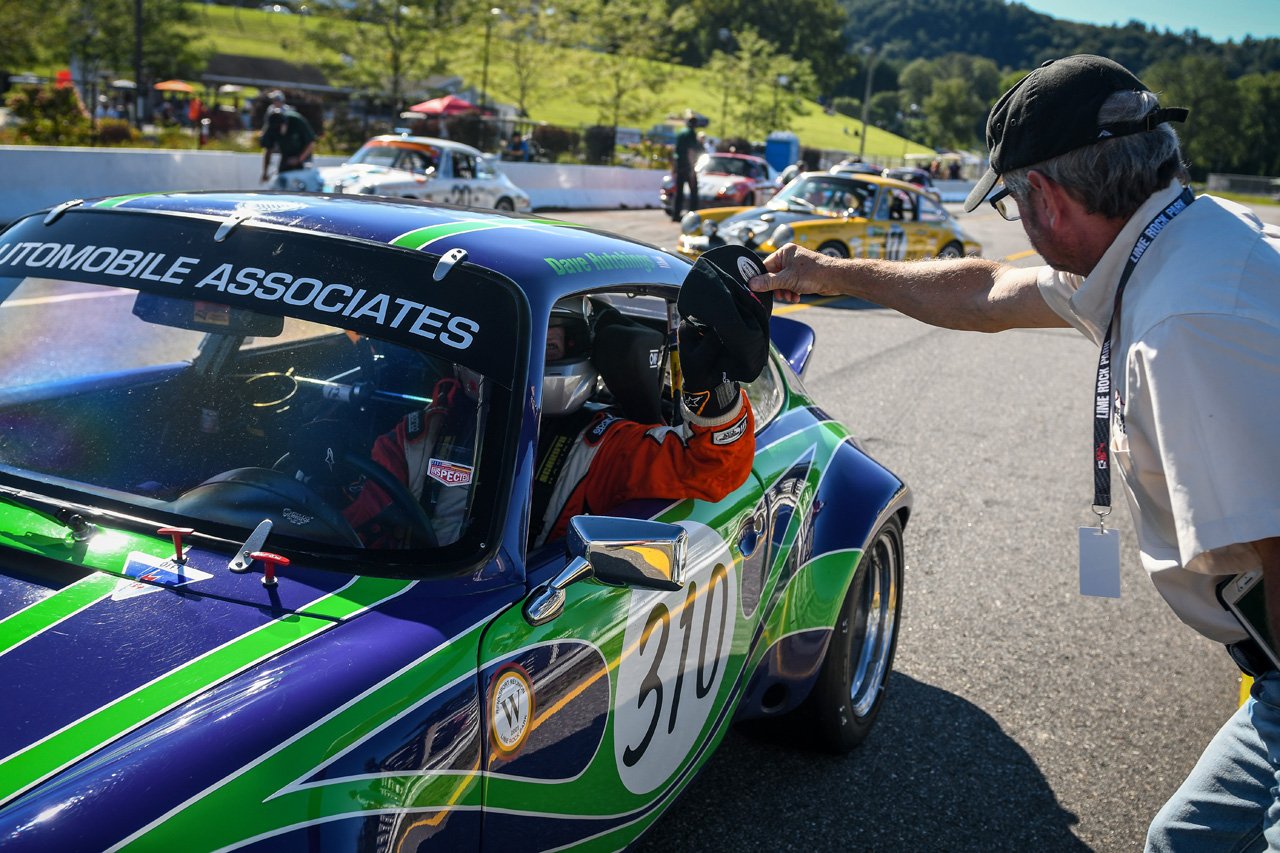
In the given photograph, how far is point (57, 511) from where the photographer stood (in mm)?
2125

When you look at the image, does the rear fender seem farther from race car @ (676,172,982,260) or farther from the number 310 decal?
race car @ (676,172,982,260)

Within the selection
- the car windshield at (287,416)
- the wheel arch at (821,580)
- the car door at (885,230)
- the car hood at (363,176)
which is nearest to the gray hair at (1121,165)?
the car windshield at (287,416)

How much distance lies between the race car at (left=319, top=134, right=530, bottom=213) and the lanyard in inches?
574

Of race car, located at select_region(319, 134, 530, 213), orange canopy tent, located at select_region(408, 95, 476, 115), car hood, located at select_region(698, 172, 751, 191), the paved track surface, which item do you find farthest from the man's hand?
orange canopy tent, located at select_region(408, 95, 476, 115)

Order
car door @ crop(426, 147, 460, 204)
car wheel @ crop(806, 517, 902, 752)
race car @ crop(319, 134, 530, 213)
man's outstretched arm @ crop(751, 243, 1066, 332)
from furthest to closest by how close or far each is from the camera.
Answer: car door @ crop(426, 147, 460, 204) → race car @ crop(319, 134, 530, 213) → car wheel @ crop(806, 517, 902, 752) → man's outstretched arm @ crop(751, 243, 1066, 332)

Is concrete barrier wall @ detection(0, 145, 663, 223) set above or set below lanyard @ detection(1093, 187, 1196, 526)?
below

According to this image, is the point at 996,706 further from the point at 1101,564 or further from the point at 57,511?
the point at 57,511

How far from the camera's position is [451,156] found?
17891 millimetres

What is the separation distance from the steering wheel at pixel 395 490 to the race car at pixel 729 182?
20.7 m

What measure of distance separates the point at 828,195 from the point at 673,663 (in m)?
13.8

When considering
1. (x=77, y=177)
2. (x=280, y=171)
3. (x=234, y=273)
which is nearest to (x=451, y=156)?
(x=280, y=171)

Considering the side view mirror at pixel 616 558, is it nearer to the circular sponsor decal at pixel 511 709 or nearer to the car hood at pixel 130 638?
the circular sponsor decal at pixel 511 709

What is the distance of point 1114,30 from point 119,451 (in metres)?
161

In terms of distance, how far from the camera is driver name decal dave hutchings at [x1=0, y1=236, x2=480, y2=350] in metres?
2.31
